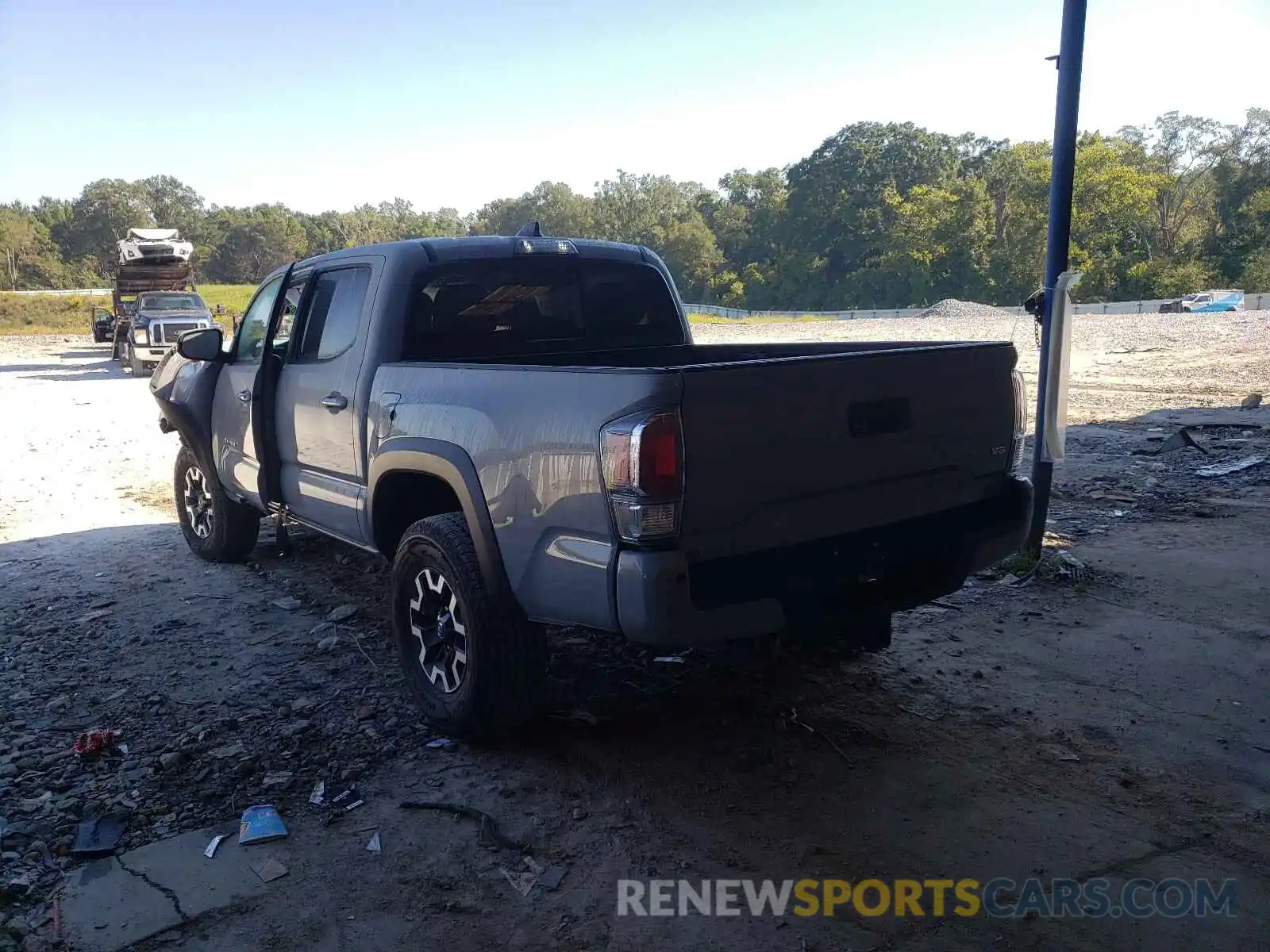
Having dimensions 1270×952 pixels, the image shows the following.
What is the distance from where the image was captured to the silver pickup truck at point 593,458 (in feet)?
9.81

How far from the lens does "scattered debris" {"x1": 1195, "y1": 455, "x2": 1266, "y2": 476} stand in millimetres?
8695

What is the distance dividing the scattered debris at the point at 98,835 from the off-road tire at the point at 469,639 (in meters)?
1.17

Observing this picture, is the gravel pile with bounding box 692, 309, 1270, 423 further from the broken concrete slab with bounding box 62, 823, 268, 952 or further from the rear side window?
the broken concrete slab with bounding box 62, 823, 268, 952

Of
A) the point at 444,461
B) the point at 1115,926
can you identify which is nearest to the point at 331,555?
the point at 444,461

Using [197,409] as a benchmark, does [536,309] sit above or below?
above

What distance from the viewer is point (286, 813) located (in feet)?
11.3

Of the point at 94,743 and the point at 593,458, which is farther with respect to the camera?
the point at 94,743

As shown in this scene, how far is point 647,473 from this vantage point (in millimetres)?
2902

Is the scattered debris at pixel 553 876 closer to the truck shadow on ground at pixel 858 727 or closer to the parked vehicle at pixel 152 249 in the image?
the truck shadow on ground at pixel 858 727

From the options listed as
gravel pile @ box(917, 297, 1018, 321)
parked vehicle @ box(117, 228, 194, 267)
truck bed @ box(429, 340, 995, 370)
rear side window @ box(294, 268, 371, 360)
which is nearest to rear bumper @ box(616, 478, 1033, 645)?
truck bed @ box(429, 340, 995, 370)

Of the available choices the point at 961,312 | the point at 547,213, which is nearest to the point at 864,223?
the point at 547,213

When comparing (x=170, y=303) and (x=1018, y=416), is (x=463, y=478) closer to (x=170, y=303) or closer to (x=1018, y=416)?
(x=1018, y=416)

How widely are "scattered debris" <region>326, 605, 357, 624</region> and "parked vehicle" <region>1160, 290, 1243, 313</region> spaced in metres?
43.9

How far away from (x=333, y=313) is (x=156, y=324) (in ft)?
62.8
